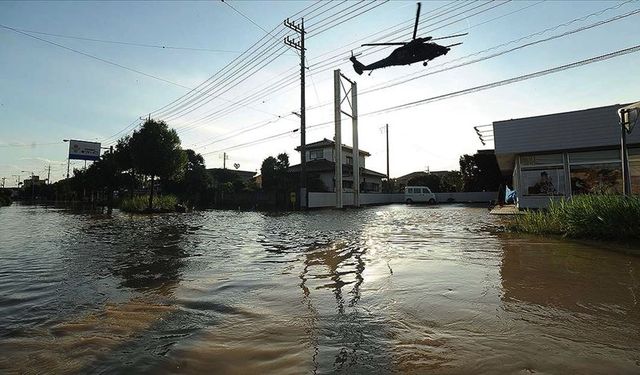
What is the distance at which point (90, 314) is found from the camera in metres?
3.92

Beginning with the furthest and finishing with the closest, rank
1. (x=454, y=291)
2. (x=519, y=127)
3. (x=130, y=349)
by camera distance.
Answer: (x=519, y=127) → (x=454, y=291) → (x=130, y=349)

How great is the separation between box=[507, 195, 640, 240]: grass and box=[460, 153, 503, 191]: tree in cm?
3342

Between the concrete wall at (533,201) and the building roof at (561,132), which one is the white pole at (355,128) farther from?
the concrete wall at (533,201)

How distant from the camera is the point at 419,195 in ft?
136

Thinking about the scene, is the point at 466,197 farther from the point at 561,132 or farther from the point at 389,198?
the point at 561,132

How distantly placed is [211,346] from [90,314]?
1.79 m

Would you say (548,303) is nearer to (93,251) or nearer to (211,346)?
(211,346)

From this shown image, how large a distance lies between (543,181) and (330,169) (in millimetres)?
22693

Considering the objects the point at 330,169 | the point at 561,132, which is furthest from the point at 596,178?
the point at 330,169

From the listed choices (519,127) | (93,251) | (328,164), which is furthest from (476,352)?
(328,164)

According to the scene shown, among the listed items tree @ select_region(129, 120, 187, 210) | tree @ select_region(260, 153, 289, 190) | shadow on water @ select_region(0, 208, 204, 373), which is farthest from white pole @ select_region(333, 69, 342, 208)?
shadow on water @ select_region(0, 208, 204, 373)

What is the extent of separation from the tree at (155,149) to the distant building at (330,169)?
522 inches

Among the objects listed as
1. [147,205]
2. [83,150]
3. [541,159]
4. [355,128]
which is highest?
[355,128]

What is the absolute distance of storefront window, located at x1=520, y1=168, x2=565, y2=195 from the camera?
59.4 feet
